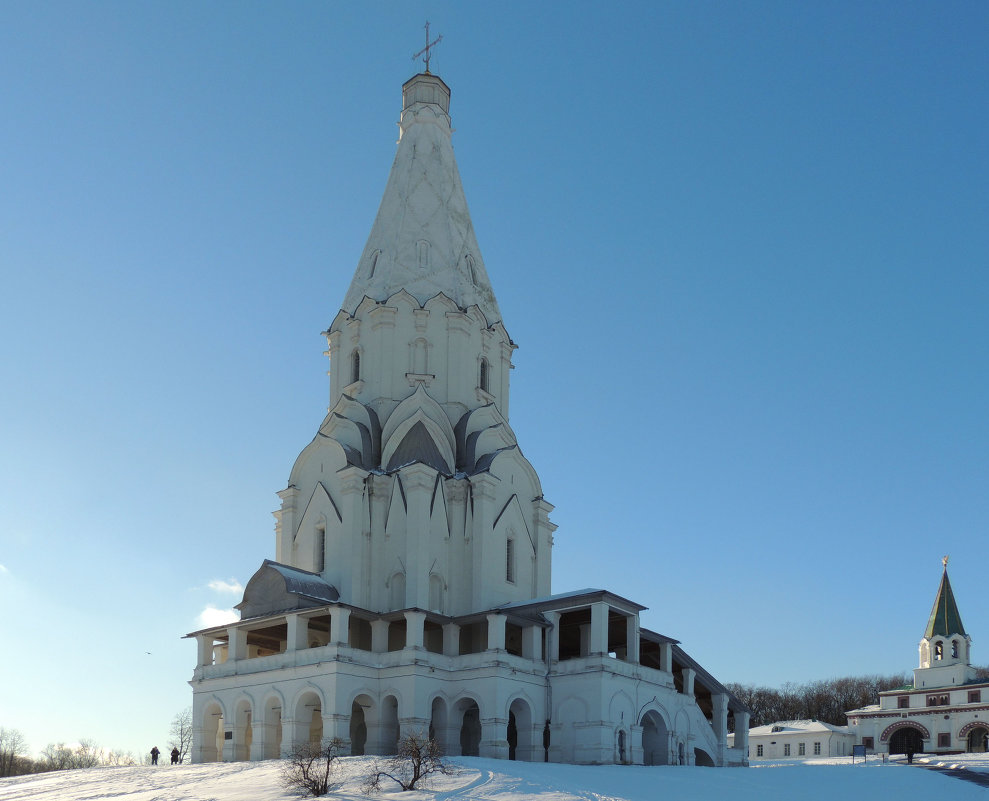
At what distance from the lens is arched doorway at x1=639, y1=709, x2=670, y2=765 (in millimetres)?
32375

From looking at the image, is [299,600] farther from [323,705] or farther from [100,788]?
[100,788]

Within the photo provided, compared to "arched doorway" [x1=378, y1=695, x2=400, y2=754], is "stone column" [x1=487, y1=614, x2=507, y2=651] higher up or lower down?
higher up

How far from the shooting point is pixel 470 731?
107 feet

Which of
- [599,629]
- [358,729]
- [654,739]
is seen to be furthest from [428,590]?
[654,739]

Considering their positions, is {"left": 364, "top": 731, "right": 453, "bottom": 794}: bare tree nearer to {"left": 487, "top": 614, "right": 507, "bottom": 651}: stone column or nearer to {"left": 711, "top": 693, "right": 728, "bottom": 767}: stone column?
{"left": 487, "top": 614, "right": 507, "bottom": 651}: stone column

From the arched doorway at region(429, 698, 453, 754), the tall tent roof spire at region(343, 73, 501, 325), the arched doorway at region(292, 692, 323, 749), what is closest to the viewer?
the arched doorway at region(292, 692, 323, 749)

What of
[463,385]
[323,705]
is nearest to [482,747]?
[323,705]

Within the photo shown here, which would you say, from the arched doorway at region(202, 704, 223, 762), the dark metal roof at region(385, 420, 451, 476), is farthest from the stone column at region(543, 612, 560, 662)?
the arched doorway at region(202, 704, 223, 762)

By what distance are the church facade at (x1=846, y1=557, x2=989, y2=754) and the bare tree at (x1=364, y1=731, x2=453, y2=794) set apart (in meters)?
43.0

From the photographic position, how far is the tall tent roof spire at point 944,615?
60.0 meters

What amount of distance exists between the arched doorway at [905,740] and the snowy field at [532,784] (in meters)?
33.2

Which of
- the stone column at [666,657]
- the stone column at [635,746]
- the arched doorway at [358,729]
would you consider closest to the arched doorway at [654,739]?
the stone column at [635,746]

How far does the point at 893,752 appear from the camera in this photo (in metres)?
58.9

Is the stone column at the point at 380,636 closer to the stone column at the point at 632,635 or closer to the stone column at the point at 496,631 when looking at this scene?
the stone column at the point at 496,631
